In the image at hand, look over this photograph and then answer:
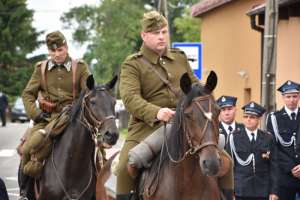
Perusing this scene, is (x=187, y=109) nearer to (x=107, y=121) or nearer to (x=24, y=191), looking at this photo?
(x=107, y=121)

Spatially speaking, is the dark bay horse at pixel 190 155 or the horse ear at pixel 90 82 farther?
the horse ear at pixel 90 82

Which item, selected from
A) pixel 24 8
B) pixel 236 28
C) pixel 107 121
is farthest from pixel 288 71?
pixel 24 8

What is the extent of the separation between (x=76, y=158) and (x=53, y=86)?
3.95 ft

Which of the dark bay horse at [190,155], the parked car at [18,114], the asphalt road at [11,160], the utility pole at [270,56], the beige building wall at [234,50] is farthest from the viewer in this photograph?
the parked car at [18,114]

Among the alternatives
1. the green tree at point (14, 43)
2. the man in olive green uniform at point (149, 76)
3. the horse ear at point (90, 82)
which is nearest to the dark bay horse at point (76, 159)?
the horse ear at point (90, 82)

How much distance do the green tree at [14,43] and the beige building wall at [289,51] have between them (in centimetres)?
6024

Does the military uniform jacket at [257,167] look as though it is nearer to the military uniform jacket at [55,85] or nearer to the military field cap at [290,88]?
the military field cap at [290,88]

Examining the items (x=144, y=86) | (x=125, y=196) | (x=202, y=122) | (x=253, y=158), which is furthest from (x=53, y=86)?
(x=202, y=122)

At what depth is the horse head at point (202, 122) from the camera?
7.51 meters

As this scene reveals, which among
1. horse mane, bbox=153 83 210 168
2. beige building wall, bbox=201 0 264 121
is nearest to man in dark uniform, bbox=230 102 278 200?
horse mane, bbox=153 83 210 168

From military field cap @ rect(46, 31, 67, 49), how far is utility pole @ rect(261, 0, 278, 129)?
4147 millimetres

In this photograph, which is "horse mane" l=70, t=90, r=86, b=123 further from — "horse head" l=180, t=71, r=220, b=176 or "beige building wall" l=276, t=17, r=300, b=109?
"beige building wall" l=276, t=17, r=300, b=109

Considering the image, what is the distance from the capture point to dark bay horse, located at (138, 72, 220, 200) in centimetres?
766

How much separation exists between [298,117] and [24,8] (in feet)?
238
